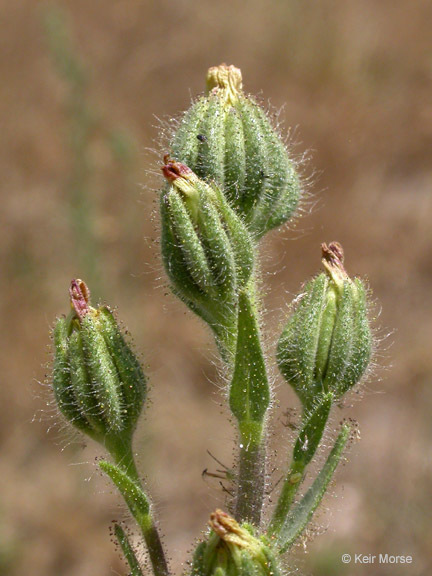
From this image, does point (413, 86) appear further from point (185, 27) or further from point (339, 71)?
point (185, 27)

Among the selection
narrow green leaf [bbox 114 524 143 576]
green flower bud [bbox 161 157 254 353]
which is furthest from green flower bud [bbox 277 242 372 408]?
narrow green leaf [bbox 114 524 143 576]

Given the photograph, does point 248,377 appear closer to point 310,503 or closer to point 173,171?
point 310,503

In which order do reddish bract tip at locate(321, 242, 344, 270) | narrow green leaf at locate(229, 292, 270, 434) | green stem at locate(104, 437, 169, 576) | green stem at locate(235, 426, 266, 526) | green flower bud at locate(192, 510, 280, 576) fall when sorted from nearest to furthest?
green flower bud at locate(192, 510, 280, 576) → narrow green leaf at locate(229, 292, 270, 434) → green stem at locate(104, 437, 169, 576) → green stem at locate(235, 426, 266, 526) → reddish bract tip at locate(321, 242, 344, 270)

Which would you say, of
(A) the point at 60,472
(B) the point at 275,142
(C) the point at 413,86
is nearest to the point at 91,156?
(A) the point at 60,472

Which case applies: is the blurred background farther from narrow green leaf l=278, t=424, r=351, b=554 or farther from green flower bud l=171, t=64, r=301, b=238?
narrow green leaf l=278, t=424, r=351, b=554

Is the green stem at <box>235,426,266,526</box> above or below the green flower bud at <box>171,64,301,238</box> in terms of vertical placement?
below

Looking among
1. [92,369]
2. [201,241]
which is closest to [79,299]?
Answer: [92,369]

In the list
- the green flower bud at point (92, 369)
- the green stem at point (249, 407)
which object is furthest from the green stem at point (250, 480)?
the green flower bud at point (92, 369)

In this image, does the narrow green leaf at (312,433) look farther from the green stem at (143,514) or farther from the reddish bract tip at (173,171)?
the reddish bract tip at (173,171)
